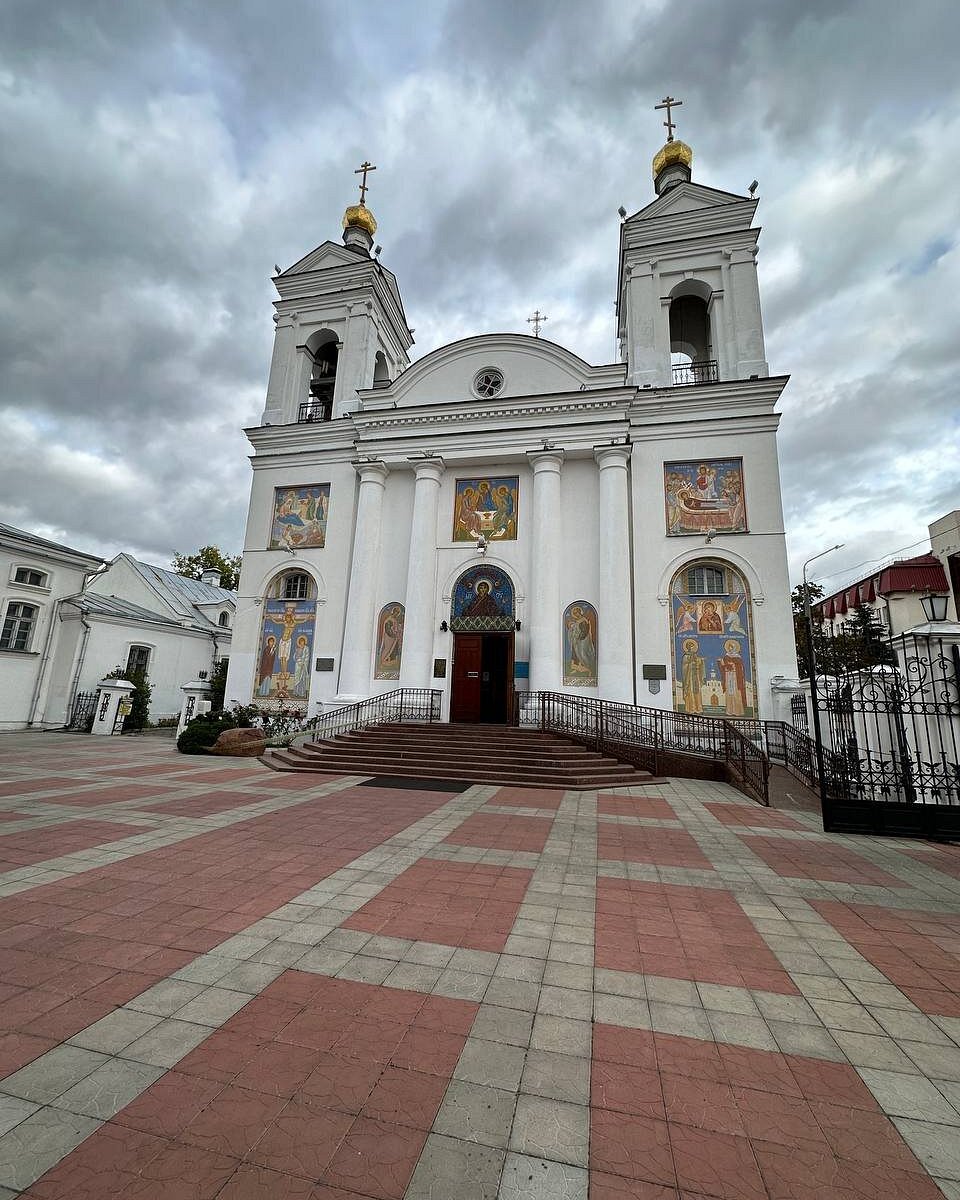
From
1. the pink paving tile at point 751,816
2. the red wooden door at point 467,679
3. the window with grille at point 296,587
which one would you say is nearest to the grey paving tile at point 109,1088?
the pink paving tile at point 751,816

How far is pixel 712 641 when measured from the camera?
1506cm

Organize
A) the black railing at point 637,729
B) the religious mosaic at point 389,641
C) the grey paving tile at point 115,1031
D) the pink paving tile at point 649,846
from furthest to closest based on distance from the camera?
the religious mosaic at point 389,641, the black railing at point 637,729, the pink paving tile at point 649,846, the grey paving tile at point 115,1031

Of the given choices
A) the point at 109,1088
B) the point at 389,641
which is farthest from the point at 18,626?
the point at 109,1088

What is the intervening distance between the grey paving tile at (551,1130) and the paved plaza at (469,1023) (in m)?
0.01

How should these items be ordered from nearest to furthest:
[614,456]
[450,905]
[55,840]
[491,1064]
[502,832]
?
[491,1064] → [450,905] → [55,840] → [502,832] → [614,456]

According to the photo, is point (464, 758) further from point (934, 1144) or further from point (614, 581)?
point (934, 1144)

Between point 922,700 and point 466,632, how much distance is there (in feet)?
37.7

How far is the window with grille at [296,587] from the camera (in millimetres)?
18828

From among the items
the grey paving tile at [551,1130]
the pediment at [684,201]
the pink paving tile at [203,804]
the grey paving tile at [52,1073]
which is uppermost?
the pediment at [684,201]

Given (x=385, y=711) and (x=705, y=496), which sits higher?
(x=705, y=496)

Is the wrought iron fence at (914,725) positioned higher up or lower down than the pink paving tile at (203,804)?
higher up

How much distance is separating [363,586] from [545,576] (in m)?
5.87

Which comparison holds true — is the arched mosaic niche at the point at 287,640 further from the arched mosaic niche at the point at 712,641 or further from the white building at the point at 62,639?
the arched mosaic niche at the point at 712,641

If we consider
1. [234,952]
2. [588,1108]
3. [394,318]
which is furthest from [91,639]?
Result: [588,1108]
